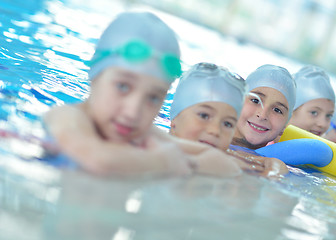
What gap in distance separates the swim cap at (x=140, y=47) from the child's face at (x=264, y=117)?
2.21m

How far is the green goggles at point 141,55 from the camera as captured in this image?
7.49ft

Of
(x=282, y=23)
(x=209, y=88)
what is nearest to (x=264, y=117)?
(x=209, y=88)

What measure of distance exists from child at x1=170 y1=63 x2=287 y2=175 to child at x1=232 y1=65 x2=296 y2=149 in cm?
86

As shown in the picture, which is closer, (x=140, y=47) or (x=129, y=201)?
(x=129, y=201)

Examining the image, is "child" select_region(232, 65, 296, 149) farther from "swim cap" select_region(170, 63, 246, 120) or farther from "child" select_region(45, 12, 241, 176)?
"child" select_region(45, 12, 241, 176)

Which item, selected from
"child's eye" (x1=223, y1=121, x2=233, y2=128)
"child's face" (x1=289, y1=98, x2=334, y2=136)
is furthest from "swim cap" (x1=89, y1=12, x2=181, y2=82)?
"child's face" (x1=289, y1=98, x2=334, y2=136)

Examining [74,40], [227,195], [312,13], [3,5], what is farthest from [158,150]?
[312,13]

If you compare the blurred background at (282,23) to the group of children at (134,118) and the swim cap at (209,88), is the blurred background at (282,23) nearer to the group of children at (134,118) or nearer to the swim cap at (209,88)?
the swim cap at (209,88)

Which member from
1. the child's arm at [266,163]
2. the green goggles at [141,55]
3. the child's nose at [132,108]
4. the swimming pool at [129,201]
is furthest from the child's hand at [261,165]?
the child's nose at [132,108]

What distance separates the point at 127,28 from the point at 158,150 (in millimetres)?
634

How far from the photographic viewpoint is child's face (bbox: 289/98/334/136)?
6.04m

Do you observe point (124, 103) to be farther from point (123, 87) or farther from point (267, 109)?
point (267, 109)

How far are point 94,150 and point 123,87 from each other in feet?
1.16

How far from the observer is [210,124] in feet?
10.7
